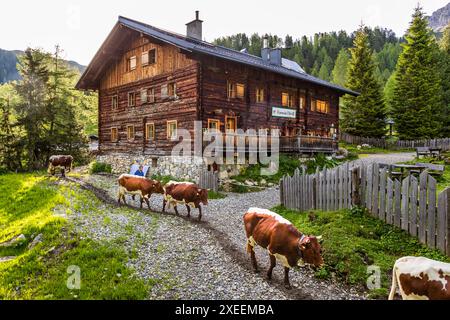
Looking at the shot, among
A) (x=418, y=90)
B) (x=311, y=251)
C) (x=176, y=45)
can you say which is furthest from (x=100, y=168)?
(x=418, y=90)

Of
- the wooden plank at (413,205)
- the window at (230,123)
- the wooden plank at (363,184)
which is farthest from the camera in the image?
the window at (230,123)

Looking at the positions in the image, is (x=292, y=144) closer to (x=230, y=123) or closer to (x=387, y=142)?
(x=230, y=123)

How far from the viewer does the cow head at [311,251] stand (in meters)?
5.46

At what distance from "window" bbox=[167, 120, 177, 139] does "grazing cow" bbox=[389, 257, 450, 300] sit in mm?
18781

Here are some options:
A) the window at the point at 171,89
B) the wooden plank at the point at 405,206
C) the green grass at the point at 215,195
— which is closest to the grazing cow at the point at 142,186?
the green grass at the point at 215,195

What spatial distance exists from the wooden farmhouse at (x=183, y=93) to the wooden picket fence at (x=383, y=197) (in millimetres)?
10987

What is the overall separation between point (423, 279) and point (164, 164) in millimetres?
19531

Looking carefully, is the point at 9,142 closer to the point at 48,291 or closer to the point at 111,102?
the point at 111,102

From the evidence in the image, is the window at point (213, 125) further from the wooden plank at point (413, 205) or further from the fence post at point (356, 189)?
the wooden plank at point (413, 205)

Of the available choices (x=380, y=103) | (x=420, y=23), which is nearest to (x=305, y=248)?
(x=380, y=103)

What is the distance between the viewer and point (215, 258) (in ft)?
24.7

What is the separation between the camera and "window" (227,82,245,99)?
72.9ft

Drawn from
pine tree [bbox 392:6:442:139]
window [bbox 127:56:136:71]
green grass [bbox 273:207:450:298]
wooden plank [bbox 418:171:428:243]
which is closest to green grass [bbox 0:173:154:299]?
green grass [bbox 273:207:450:298]

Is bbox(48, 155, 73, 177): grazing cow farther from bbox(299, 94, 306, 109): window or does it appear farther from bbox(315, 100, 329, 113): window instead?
bbox(315, 100, 329, 113): window
